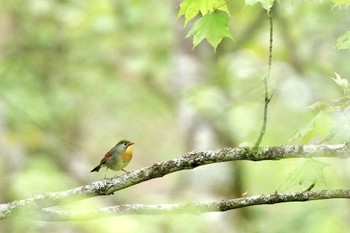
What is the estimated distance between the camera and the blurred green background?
7.44 meters

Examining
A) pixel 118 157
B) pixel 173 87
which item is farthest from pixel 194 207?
pixel 173 87

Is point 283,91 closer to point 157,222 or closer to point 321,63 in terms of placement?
point 321,63

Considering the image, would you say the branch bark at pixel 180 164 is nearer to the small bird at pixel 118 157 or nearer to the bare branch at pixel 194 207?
the bare branch at pixel 194 207

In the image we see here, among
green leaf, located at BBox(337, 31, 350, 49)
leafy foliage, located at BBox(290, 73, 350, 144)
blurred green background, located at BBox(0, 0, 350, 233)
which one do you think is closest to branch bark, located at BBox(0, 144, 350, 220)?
leafy foliage, located at BBox(290, 73, 350, 144)

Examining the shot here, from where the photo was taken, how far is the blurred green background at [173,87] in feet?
24.4

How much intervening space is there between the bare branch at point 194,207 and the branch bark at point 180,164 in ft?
0.28

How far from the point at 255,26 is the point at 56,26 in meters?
3.95

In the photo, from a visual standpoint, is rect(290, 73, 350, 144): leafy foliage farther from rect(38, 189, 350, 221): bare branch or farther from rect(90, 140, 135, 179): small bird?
rect(90, 140, 135, 179): small bird

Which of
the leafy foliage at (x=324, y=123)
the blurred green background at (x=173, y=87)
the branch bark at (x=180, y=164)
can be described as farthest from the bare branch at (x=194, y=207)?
the blurred green background at (x=173, y=87)

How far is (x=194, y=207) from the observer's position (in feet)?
10.8

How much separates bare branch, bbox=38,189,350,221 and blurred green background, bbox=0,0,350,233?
2.59 m

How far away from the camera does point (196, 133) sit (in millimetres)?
7684

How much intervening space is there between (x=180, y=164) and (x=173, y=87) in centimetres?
516

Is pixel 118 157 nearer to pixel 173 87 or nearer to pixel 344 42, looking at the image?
pixel 344 42
